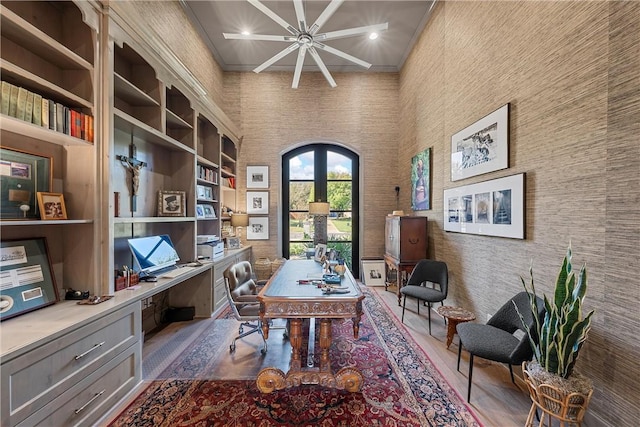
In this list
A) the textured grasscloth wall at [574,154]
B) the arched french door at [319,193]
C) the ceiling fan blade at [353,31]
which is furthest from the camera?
the arched french door at [319,193]

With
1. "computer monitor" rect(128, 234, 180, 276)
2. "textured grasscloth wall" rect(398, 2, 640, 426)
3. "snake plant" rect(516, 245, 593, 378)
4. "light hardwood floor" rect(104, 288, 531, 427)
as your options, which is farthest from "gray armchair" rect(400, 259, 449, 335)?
"computer monitor" rect(128, 234, 180, 276)

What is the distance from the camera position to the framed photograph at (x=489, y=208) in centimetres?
236

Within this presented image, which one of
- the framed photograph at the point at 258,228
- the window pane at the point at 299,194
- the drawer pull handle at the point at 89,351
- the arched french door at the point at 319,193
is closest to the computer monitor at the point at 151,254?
the drawer pull handle at the point at 89,351

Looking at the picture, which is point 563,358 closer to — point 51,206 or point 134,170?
point 51,206

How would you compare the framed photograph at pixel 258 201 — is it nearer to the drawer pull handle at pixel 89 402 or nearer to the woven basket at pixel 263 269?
the woven basket at pixel 263 269

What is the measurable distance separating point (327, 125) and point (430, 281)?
12.3 ft

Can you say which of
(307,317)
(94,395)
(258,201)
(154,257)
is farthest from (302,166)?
(94,395)

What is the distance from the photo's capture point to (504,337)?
81.9 inches

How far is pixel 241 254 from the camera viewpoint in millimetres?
4848

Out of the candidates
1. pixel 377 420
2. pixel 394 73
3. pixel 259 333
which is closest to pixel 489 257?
pixel 377 420

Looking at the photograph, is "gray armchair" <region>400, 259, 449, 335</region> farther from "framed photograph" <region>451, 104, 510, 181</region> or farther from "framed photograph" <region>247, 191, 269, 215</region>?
"framed photograph" <region>247, 191, 269, 215</region>

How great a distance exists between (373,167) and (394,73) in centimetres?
208

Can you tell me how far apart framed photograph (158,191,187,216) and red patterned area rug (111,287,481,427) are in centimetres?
167

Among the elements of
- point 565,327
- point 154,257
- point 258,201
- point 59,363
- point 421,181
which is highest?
point 421,181
